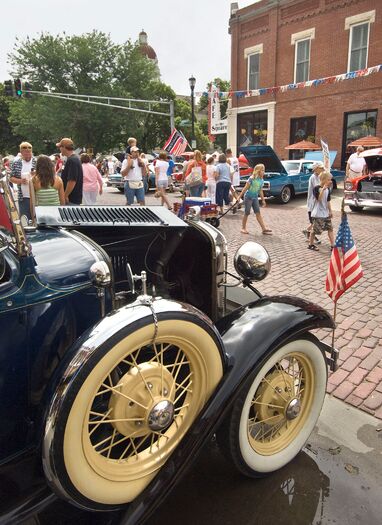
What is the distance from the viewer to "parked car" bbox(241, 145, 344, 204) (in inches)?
510

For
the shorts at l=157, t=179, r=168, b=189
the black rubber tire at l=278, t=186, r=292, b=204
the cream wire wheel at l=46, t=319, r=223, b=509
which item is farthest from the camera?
the black rubber tire at l=278, t=186, r=292, b=204

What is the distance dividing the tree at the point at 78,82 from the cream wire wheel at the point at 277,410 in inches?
1238

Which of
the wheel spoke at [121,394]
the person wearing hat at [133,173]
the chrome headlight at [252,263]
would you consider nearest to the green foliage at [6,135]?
the person wearing hat at [133,173]

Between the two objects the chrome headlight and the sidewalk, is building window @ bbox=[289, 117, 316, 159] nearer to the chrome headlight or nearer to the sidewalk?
the sidewalk

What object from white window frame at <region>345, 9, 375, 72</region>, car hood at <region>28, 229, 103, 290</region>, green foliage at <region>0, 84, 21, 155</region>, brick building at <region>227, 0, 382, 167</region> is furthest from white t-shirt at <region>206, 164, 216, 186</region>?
green foliage at <region>0, 84, 21, 155</region>

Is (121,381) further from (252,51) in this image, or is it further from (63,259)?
(252,51)

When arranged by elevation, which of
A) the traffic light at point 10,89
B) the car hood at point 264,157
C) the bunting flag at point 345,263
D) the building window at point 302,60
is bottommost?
the bunting flag at point 345,263

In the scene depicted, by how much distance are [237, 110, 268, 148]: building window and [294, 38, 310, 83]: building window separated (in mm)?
2621

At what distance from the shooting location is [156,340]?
1707 mm

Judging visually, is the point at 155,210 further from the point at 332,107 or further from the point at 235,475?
the point at 332,107

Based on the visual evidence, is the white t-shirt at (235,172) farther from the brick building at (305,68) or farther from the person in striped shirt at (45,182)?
the brick building at (305,68)

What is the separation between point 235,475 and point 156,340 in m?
1.12

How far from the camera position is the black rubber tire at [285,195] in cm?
1323

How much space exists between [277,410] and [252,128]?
76.3 ft
